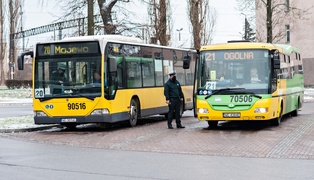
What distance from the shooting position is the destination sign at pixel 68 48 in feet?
64.3

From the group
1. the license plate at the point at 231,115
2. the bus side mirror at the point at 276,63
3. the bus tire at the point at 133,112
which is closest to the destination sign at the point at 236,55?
the bus side mirror at the point at 276,63

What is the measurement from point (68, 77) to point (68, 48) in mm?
936

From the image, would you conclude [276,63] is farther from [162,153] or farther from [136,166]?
[136,166]

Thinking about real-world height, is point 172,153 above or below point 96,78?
below

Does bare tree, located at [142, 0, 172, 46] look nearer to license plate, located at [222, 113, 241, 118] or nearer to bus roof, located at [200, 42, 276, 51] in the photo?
bus roof, located at [200, 42, 276, 51]

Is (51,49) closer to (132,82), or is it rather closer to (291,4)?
(132,82)

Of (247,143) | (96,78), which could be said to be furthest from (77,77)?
(247,143)

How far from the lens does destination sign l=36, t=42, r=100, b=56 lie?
64.3ft

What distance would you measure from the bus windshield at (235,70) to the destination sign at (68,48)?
11.2ft

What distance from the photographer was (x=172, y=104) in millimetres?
20047

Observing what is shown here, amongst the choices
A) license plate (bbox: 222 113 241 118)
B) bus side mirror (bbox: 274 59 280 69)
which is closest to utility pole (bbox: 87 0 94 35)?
license plate (bbox: 222 113 241 118)

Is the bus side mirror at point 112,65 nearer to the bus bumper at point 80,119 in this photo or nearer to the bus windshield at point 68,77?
the bus windshield at point 68,77

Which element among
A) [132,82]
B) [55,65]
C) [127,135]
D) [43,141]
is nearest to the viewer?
[43,141]

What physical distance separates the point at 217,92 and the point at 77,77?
4.37 meters
